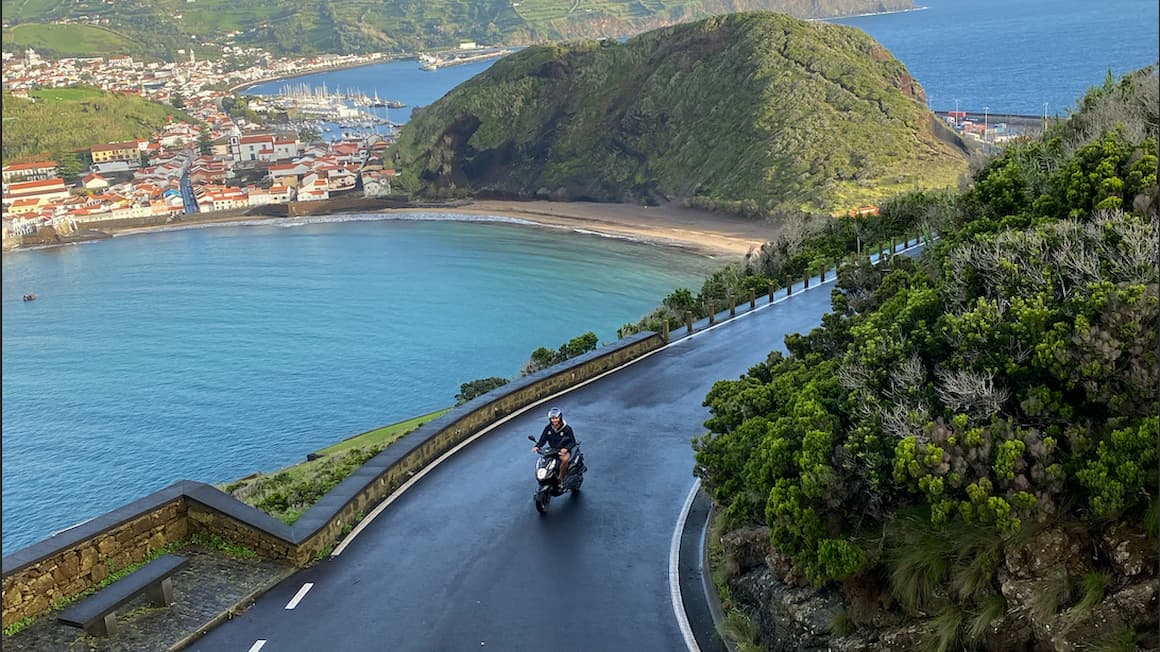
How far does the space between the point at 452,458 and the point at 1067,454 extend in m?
8.93

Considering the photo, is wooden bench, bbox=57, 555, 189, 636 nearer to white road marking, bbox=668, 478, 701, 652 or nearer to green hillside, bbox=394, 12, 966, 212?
white road marking, bbox=668, 478, 701, 652

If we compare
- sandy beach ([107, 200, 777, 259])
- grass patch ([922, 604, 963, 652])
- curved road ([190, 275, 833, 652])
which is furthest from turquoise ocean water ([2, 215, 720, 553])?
grass patch ([922, 604, 963, 652])

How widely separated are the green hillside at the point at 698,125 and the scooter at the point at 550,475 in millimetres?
64934

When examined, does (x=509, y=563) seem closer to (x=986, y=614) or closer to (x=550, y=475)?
(x=550, y=475)

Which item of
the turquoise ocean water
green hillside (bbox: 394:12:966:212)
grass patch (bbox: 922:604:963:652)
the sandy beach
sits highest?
green hillside (bbox: 394:12:966:212)

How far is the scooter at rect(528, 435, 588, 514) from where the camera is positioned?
481 inches

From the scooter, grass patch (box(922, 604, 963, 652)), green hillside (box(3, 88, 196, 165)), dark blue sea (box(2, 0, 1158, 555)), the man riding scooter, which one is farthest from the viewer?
green hillside (box(3, 88, 196, 165))

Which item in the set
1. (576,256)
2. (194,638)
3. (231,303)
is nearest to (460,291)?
(576,256)

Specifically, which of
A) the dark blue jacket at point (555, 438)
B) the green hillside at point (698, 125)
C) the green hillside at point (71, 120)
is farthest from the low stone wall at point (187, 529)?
the green hillside at point (71, 120)

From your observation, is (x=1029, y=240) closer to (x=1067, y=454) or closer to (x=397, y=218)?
(x=1067, y=454)

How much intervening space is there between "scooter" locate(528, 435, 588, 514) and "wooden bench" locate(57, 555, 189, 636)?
4.21 m

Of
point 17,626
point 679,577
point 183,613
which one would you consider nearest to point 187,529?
point 183,613

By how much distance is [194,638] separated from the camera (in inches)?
367

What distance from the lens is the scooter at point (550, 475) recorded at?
481 inches
